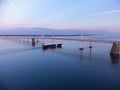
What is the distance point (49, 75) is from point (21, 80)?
87 cm

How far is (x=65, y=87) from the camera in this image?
146 inches

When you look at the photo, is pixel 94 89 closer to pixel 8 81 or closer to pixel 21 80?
pixel 21 80

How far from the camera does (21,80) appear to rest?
411 centimetres

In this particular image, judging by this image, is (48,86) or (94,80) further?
(94,80)

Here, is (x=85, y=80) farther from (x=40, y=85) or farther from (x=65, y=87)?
(x=40, y=85)

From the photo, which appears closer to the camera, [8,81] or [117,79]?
[8,81]

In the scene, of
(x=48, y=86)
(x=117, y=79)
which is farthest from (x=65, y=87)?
(x=117, y=79)

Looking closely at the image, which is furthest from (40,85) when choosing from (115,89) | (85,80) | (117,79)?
(117,79)

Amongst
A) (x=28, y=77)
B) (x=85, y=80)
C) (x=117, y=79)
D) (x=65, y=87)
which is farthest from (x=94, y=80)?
(x=28, y=77)

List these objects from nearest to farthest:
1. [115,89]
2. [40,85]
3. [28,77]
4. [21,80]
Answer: [115,89]
[40,85]
[21,80]
[28,77]

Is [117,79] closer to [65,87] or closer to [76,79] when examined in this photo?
[76,79]

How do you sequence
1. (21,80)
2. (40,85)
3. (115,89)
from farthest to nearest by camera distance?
1. (21,80)
2. (40,85)
3. (115,89)

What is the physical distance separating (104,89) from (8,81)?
2.18 meters

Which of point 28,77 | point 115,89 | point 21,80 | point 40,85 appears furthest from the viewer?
point 28,77
